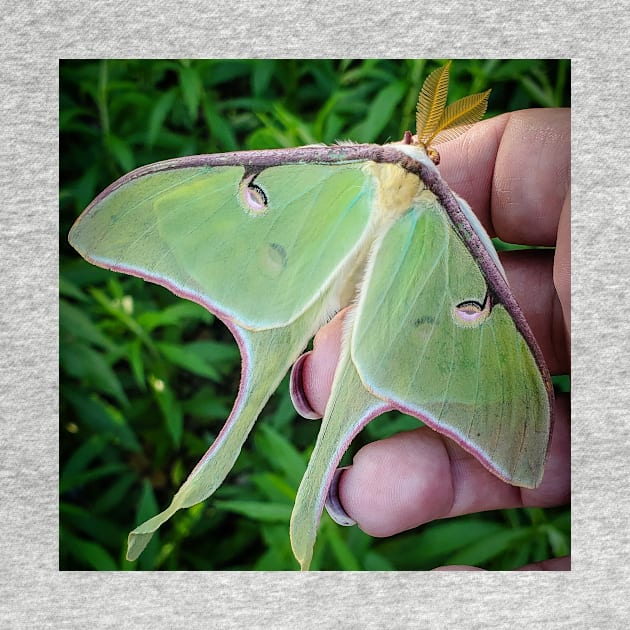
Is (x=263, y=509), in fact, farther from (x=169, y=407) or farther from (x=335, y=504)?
(x=169, y=407)

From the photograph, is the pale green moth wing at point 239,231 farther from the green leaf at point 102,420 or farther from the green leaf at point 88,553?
the green leaf at point 88,553

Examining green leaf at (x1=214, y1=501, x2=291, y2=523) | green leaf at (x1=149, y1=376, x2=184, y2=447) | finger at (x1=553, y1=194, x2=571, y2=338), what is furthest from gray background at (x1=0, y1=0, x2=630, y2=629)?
green leaf at (x1=149, y1=376, x2=184, y2=447)

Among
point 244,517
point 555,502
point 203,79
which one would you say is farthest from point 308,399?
point 203,79

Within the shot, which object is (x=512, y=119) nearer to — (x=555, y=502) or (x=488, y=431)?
(x=488, y=431)

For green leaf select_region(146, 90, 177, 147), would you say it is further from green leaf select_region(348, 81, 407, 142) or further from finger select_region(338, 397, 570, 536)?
finger select_region(338, 397, 570, 536)

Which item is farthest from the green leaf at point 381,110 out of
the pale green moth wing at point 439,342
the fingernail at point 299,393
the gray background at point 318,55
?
the fingernail at point 299,393
